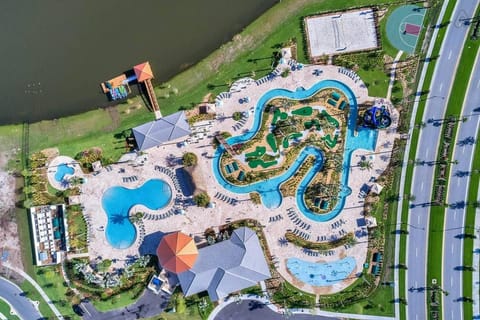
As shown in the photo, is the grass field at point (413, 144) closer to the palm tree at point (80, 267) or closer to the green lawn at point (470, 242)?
the green lawn at point (470, 242)

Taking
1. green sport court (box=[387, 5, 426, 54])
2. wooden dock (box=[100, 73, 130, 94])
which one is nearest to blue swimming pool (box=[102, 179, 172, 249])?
wooden dock (box=[100, 73, 130, 94])

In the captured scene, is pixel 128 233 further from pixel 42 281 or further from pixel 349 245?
pixel 349 245

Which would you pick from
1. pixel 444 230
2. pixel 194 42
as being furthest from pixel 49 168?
pixel 444 230

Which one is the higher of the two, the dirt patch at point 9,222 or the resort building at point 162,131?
the resort building at point 162,131

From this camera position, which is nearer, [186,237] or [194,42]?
[186,237]

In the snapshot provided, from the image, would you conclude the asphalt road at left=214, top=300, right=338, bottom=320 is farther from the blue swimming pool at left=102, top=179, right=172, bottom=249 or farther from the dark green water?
the dark green water

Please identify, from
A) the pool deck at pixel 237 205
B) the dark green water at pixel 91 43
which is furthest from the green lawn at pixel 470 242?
the dark green water at pixel 91 43
